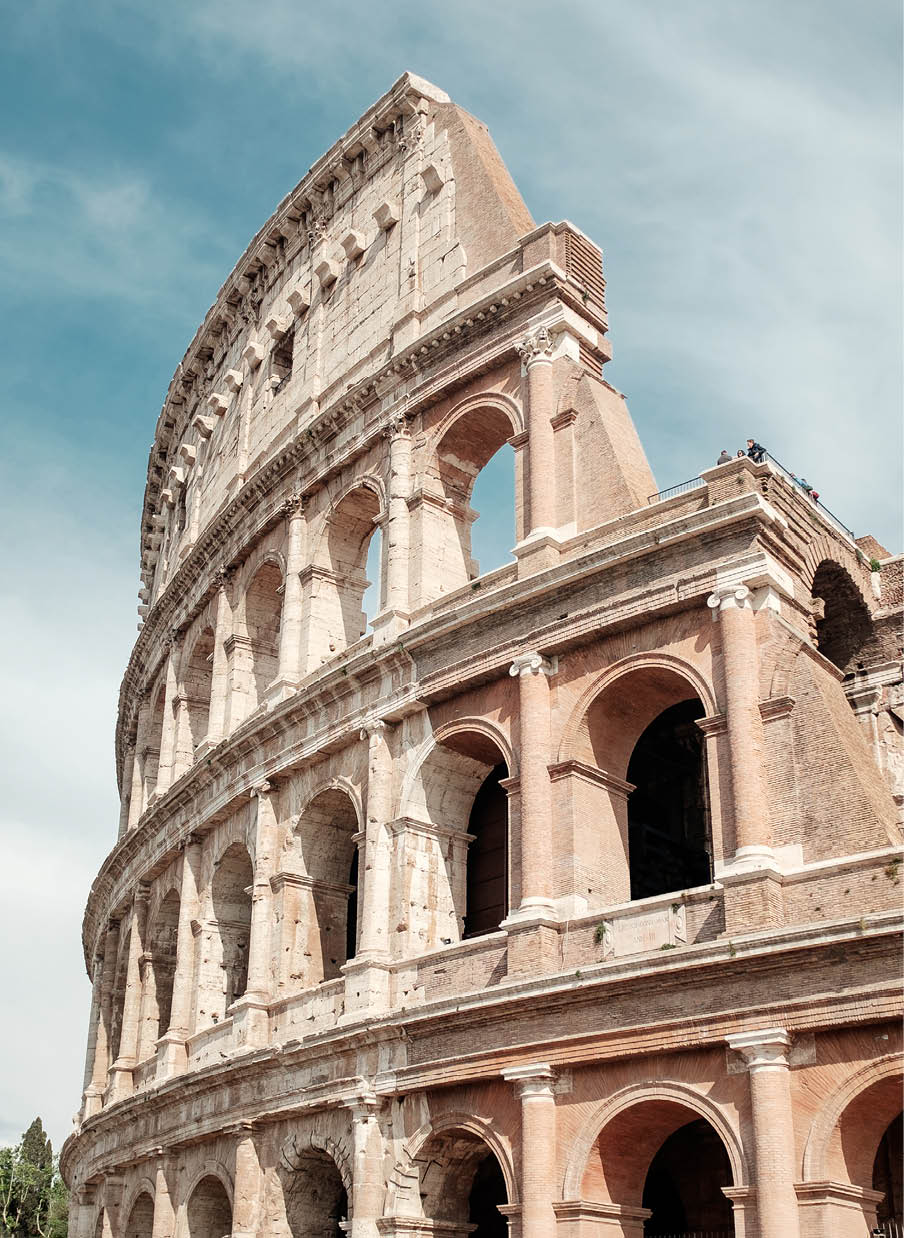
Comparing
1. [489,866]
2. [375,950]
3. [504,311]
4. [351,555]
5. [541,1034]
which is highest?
[504,311]

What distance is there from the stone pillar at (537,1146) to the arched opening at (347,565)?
8.65m

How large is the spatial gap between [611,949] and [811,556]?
503cm

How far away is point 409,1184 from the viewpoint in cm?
1603

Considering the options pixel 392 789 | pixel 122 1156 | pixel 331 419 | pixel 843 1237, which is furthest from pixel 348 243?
pixel 843 1237

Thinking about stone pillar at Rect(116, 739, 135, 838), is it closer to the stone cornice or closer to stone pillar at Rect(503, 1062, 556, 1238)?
the stone cornice

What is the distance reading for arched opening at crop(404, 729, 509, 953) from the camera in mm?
17594

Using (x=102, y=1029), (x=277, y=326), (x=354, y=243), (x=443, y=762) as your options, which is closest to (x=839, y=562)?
(x=443, y=762)

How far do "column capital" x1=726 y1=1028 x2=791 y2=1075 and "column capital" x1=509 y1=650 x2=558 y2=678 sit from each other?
508 cm

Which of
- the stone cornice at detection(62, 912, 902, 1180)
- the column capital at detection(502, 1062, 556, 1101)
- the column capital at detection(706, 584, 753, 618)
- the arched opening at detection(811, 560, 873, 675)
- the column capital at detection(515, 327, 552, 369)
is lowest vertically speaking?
the column capital at detection(502, 1062, 556, 1101)

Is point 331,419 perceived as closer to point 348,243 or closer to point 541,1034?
point 348,243

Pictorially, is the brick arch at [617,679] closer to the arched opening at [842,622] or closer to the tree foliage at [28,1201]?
the arched opening at [842,622]

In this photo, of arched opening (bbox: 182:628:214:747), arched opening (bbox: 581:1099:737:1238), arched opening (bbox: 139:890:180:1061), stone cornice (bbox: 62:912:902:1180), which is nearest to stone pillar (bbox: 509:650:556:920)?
stone cornice (bbox: 62:912:902:1180)

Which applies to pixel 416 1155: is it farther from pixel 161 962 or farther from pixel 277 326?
pixel 277 326

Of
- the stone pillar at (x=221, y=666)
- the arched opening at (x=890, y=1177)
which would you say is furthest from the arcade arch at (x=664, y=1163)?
the stone pillar at (x=221, y=666)
